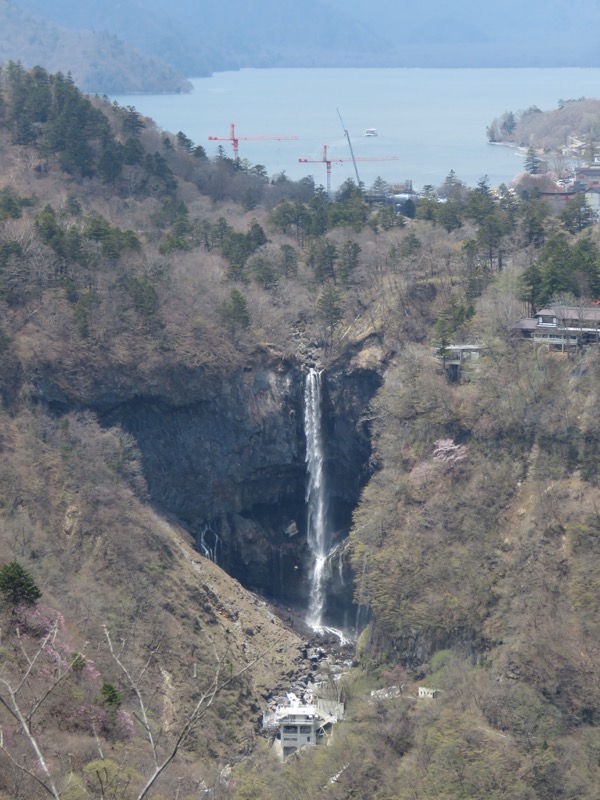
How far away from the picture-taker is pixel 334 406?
43031mm

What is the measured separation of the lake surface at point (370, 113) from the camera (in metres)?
89.3

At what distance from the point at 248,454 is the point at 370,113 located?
3388 inches

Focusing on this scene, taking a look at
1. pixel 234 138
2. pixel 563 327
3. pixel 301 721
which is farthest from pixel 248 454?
pixel 234 138

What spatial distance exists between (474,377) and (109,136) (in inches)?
883

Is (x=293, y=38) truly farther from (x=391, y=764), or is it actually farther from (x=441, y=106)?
(x=391, y=764)

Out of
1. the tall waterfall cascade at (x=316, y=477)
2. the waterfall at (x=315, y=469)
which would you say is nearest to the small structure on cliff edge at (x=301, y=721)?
the tall waterfall cascade at (x=316, y=477)

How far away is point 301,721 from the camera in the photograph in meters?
31.2

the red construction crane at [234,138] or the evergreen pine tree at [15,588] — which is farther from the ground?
the red construction crane at [234,138]

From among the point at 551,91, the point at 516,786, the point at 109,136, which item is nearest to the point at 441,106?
the point at 551,91

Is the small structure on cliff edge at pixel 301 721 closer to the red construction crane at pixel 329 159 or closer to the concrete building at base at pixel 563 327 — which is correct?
the concrete building at base at pixel 563 327

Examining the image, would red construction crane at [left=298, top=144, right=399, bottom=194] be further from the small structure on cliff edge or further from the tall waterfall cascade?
the small structure on cliff edge

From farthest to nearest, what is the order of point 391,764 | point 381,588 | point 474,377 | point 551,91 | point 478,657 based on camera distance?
point 551,91
point 474,377
point 381,588
point 478,657
point 391,764

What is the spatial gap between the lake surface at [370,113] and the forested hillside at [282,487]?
Result: 34.7 metres

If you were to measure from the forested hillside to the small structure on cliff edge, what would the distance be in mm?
448
